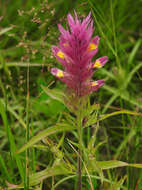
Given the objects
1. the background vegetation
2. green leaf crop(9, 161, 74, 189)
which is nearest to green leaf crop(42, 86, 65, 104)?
the background vegetation

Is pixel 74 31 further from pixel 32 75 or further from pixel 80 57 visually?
pixel 32 75

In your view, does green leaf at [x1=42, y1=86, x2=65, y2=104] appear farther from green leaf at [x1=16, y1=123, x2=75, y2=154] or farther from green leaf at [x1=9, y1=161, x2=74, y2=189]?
green leaf at [x1=9, y1=161, x2=74, y2=189]

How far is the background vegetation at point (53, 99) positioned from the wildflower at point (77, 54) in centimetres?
10

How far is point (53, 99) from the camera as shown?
1.65 metres

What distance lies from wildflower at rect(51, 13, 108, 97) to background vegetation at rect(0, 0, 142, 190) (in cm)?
10

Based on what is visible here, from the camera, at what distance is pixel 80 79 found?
0.93 m

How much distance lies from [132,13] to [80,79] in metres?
1.92

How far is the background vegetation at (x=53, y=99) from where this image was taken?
1.21 meters

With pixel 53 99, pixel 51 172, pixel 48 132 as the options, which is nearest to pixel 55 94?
pixel 48 132

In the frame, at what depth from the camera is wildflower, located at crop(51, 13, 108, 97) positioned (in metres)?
0.86

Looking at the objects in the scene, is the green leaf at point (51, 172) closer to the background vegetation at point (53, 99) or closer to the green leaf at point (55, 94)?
the background vegetation at point (53, 99)

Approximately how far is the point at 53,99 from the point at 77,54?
79 centimetres

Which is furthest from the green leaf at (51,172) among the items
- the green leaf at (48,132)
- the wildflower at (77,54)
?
the wildflower at (77,54)

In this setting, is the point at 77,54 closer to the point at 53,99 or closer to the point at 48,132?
the point at 48,132
